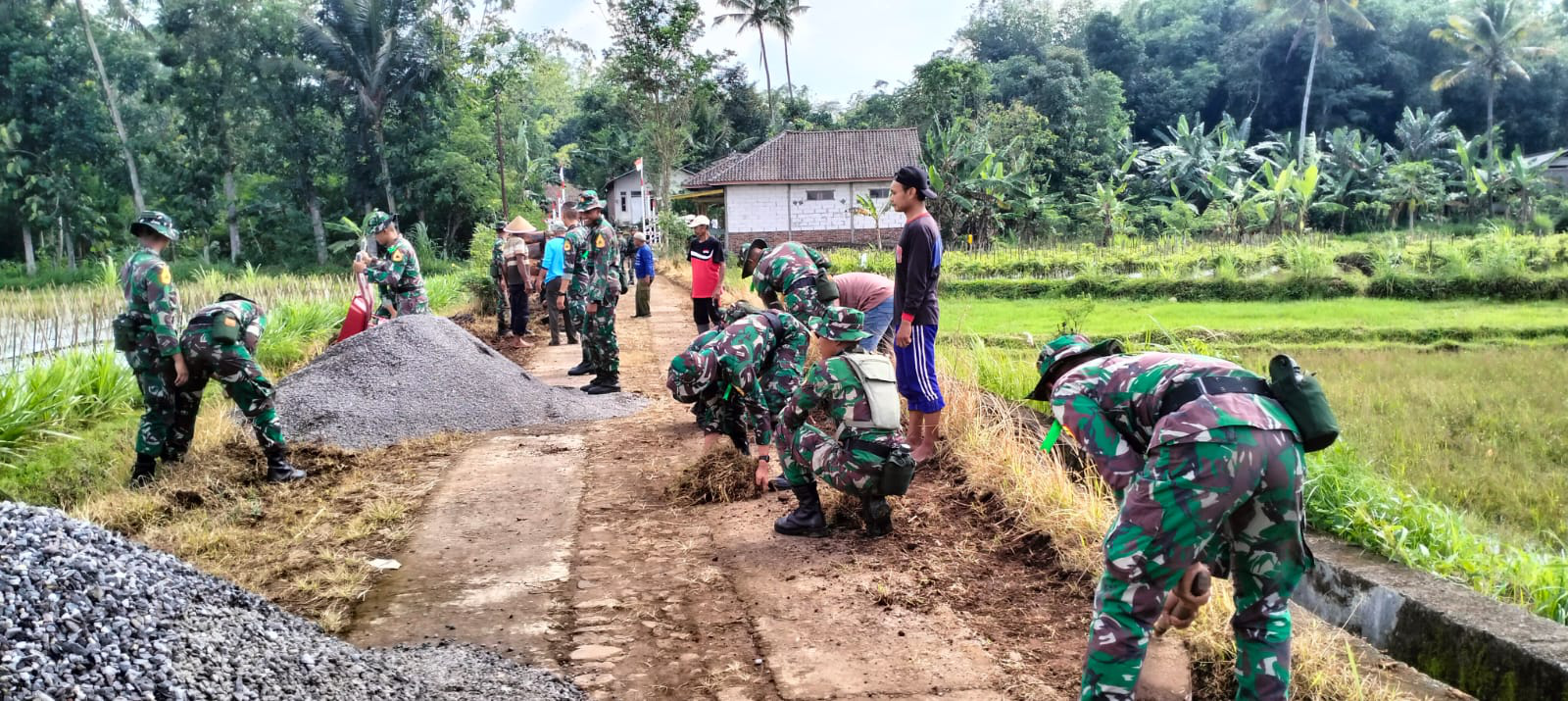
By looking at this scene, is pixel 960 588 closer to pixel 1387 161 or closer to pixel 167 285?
pixel 167 285

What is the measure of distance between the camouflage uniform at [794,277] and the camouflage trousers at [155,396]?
3.36 m

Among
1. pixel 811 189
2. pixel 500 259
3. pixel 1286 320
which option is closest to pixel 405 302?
pixel 500 259

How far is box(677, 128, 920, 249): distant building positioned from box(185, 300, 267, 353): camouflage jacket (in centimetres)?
2787

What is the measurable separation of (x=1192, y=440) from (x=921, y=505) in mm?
2857

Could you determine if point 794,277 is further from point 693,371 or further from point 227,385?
point 227,385

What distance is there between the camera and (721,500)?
18.3ft

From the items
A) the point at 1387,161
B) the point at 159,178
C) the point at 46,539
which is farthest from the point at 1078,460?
the point at 1387,161

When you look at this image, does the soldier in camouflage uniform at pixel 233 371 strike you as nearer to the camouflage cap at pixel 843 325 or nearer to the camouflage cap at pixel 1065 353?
the camouflage cap at pixel 843 325

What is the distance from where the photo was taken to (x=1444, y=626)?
367 centimetres

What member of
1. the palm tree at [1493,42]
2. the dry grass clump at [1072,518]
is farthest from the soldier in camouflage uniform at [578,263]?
the palm tree at [1493,42]

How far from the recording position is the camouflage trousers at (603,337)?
8547 mm

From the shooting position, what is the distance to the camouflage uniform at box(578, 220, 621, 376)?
8516 millimetres

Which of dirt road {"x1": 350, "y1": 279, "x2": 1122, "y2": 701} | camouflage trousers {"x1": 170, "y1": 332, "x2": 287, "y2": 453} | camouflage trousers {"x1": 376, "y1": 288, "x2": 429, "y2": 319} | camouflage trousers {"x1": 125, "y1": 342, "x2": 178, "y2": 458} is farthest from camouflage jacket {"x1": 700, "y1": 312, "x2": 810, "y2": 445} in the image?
camouflage trousers {"x1": 376, "y1": 288, "x2": 429, "y2": 319}

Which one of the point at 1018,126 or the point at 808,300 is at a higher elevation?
the point at 1018,126
